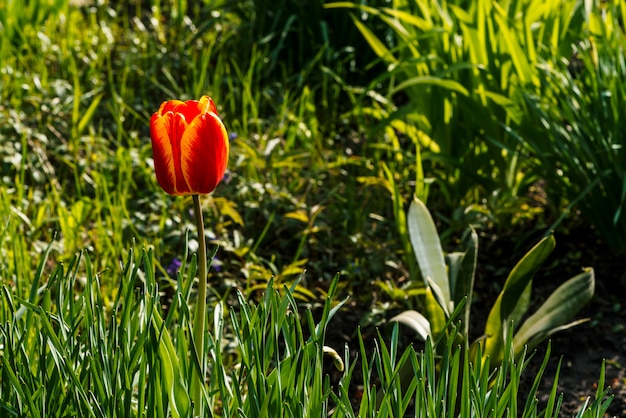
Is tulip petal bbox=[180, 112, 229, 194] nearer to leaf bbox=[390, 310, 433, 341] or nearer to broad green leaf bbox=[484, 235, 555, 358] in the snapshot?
leaf bbox=[390, 310, 433, 341]

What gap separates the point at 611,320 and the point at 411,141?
3.45 ft

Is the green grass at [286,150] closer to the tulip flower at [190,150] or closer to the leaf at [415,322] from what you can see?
the leaf at [415,322]

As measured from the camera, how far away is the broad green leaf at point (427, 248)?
233 centimetres

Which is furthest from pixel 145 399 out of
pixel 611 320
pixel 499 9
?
pixel 499 9

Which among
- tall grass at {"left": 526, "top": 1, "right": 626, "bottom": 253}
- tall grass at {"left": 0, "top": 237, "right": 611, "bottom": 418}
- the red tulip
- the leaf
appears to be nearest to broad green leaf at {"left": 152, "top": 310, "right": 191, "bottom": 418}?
tall grass at {"left": 0, "top": 237, "right": 611, "bottom": 418}

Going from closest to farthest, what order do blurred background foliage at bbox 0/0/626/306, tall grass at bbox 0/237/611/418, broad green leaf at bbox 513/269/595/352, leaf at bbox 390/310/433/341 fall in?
tall grass at bbox 0/237/611/418 < leaf at bbox 390/310/433/341 < broad green leaf at bbox 513/269/595/352 < blurred background foliage at bbox 0/0/626/306

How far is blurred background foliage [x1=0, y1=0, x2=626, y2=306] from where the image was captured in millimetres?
2734

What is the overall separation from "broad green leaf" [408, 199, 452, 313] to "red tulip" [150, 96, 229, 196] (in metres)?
0.97

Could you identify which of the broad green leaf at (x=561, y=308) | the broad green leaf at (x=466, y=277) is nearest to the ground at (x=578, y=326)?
the broad green leaf at (x=561, y=308)

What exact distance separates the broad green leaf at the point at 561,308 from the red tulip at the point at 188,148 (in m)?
1.05

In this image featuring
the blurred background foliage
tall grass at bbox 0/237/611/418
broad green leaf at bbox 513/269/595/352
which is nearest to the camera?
tall grass at bbox 0/237/611/418

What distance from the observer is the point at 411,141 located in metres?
3.43

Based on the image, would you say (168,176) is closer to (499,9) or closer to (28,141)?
(499,9)

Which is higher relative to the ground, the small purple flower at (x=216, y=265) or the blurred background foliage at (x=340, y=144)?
the blurred background foliage at (x=340, y=144)
